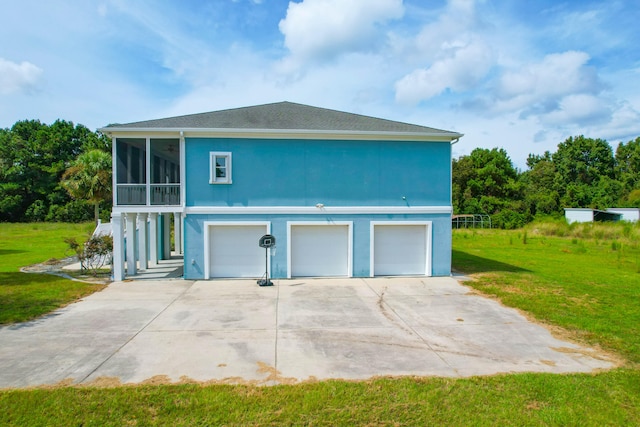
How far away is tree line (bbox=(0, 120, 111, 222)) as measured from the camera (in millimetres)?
42656

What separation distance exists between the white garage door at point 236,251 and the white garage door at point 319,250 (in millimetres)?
1191

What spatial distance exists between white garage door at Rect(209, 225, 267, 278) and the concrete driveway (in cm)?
237

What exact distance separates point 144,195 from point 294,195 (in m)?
5.21

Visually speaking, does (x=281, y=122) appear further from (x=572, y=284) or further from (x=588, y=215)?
(x=588, y=215)

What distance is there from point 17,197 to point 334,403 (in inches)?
1957

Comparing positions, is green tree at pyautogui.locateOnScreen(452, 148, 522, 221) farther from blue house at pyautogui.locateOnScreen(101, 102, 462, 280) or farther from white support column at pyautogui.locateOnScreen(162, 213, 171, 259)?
white support column at pyautogui.locateOnScreen(162, 213, 171, 259)

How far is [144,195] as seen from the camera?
44.5ft

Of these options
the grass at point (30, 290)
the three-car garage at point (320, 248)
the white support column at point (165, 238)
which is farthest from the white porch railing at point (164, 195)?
the white support column at point (165, 238)

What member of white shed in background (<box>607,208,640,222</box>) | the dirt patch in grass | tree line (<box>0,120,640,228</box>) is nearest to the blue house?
the dirt patch in grass

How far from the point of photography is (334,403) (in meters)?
4.83

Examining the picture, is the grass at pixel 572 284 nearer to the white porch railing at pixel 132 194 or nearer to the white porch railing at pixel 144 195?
the white porch railing at pixel 144 195

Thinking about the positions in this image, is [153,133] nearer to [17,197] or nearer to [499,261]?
[499,261]

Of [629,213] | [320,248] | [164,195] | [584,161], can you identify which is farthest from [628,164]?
[164,195]

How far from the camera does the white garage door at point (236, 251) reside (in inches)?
535
